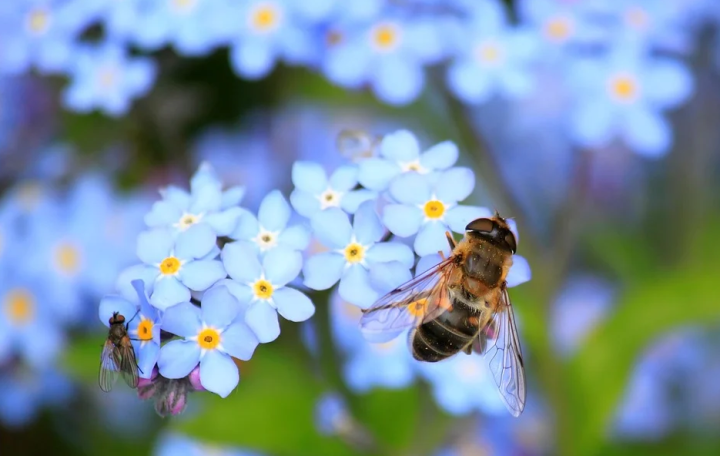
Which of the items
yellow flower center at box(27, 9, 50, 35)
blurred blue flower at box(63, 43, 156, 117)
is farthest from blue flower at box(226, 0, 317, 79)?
yellow flower center at box(27, 9, 50, 35)

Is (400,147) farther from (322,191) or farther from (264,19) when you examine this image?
(264,19)

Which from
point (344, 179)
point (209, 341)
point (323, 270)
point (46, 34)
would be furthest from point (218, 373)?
point (46, 34)

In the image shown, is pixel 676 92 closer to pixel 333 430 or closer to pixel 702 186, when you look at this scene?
pixel 702 186

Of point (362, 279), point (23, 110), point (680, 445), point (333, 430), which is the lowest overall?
point (680, 445)

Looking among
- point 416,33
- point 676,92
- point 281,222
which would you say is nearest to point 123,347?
point 281,222

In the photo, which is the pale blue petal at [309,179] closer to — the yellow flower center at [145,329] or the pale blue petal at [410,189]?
the pale blue petal at [410,189]

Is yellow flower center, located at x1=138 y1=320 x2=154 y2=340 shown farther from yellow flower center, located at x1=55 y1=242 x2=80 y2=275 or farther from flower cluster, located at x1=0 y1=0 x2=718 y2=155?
yellow flower center, located at x1=55 y1=242 x2=80 y2=275

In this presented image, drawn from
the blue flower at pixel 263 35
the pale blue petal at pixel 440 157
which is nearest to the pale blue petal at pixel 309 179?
the pale blue petal at pixel 440 157
